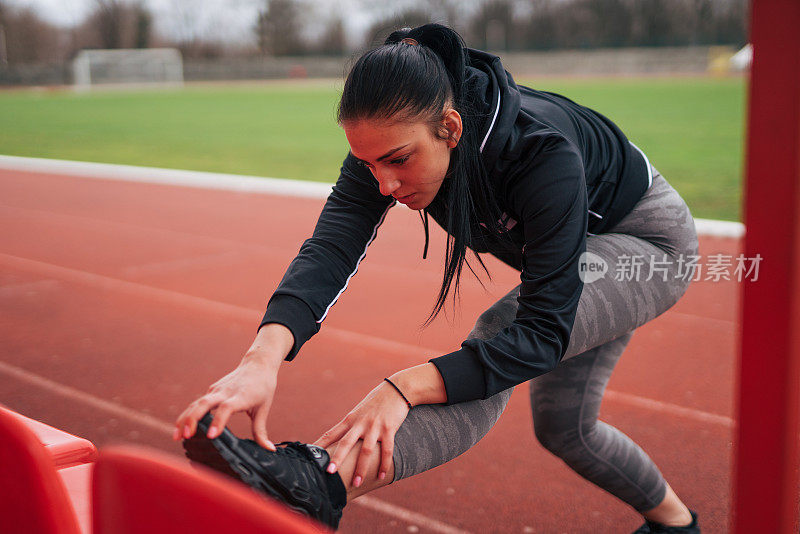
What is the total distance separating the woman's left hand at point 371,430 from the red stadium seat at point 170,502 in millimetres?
377

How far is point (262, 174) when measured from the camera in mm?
10039

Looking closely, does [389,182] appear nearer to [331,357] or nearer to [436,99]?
[436,99]

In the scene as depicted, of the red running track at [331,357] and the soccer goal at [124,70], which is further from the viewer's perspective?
the soccer goal at [124,70]

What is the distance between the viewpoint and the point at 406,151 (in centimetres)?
132

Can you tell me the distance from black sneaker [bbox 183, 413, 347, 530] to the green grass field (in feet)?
21.1

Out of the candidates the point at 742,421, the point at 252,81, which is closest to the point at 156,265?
the point at 742,421

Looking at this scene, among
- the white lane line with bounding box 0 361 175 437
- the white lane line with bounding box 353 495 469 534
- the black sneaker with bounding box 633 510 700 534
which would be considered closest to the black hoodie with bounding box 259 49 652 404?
the black sneaker with bounding box 633 510 700 534

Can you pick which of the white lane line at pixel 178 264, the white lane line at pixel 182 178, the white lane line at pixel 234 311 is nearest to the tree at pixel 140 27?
the white lane line at pixel 182 178

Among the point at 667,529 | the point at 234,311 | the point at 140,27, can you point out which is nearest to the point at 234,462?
the point at 667,529

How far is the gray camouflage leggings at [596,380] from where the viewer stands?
51.3 inches

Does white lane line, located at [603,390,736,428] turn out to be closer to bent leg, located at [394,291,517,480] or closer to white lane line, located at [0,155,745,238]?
bent leg, located at [394,291,517,480]

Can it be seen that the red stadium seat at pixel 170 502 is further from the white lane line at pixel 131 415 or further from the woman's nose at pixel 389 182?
the white lane line at pixel 131 415

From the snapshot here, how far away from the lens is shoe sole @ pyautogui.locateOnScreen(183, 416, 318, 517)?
107 centimetres

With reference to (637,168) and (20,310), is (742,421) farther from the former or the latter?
(20,310)
